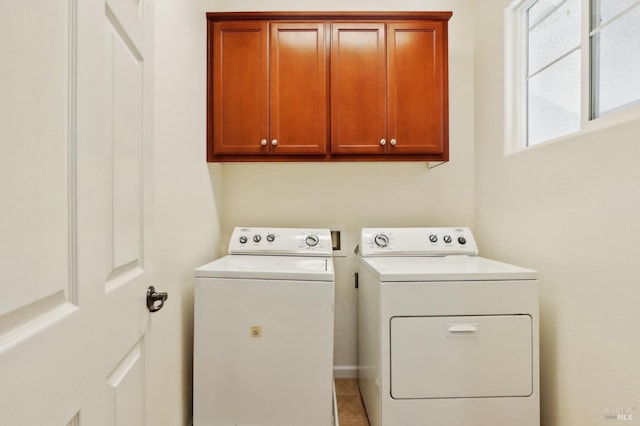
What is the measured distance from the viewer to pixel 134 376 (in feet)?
2.72

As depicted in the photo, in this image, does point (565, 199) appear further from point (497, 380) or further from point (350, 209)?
point (350, 209)

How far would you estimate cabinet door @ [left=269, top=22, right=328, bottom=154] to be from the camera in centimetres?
184

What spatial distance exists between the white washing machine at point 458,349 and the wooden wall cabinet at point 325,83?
867 millimetres

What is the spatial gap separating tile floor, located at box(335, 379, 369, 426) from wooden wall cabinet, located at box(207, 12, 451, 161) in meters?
1.51

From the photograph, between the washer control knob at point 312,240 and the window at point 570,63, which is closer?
the window at point 570,63

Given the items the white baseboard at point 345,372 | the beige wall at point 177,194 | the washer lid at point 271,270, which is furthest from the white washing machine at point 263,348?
the white baseboard at point 345,372

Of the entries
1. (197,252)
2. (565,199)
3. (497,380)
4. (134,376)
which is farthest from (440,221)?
(134,376)

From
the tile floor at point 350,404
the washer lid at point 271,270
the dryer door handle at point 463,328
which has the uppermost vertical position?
the washer lid at point 271,270

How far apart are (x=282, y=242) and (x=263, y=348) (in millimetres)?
712

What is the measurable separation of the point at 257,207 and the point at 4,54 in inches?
71.3

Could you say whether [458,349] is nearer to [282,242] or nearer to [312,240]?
[312,240]

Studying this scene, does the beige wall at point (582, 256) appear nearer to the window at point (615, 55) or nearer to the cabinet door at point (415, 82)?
the window at point (615, 55)

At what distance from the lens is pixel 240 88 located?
1.85 meters

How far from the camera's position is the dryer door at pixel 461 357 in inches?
53.8
